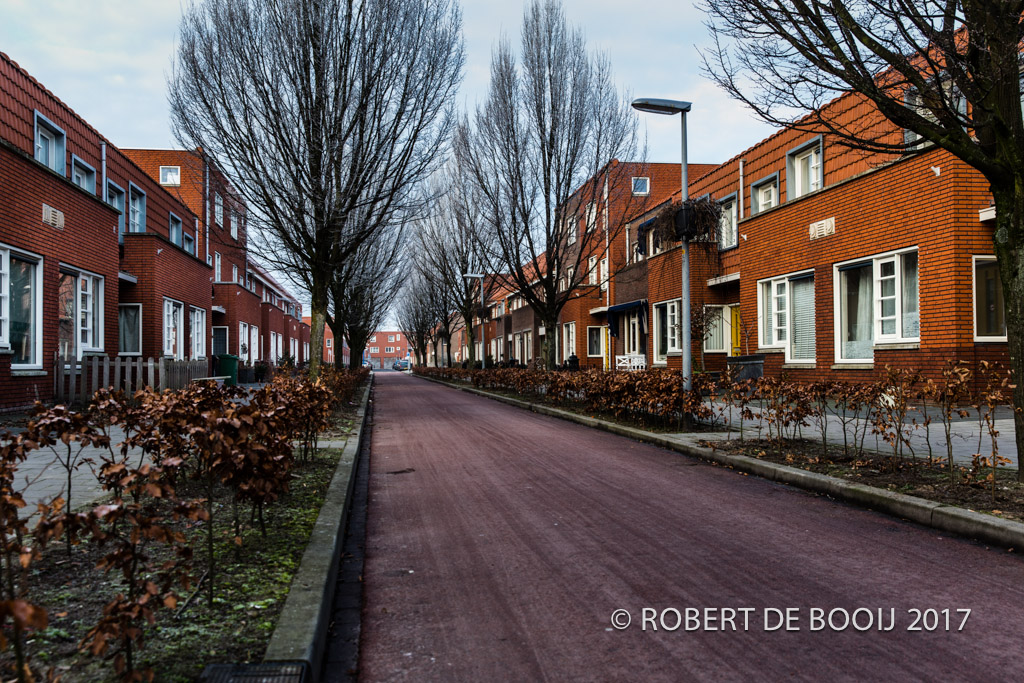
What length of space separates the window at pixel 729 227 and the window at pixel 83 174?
19.0m

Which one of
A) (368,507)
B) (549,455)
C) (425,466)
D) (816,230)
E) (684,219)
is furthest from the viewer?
(816,230)

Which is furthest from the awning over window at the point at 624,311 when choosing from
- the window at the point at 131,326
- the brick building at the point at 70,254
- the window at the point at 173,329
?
the window at the point at 131,326

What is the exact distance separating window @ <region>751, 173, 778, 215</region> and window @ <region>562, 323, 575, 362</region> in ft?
56.6

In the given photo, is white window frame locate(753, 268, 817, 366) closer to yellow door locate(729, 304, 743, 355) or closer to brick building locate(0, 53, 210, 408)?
yellow door locate(729, 304, 743, 355)

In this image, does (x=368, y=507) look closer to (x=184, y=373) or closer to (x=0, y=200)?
(x=0, y=200)

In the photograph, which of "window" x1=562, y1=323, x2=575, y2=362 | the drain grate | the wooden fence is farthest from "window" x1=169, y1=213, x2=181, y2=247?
the drain grate

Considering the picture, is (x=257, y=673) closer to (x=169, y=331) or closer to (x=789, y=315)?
(x=789, y=315)

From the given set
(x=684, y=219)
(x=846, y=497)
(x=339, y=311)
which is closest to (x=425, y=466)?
(x=846, y=497)

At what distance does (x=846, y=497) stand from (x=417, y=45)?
1083 centimetres

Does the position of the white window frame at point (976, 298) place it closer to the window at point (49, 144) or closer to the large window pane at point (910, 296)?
the large window pane at point (910, 296)

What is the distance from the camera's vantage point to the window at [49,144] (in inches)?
641

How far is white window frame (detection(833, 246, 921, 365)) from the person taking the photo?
549 inches

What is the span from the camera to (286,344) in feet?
186

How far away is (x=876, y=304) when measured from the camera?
48.3ft
